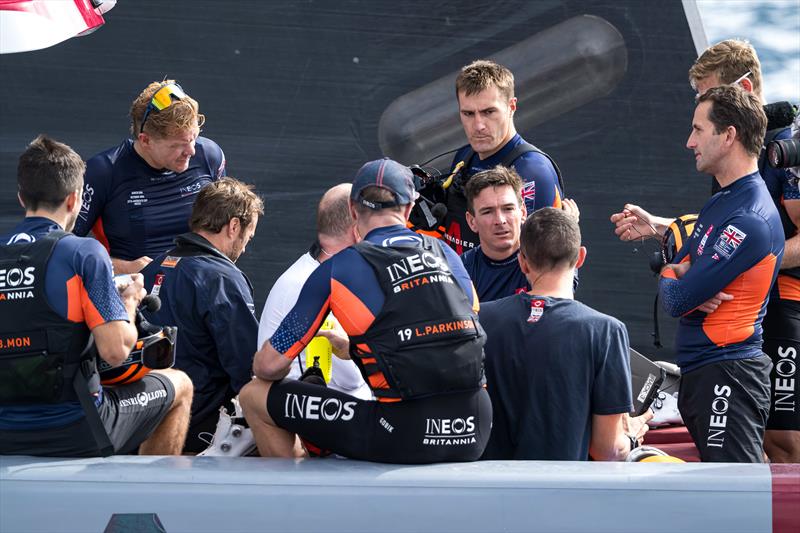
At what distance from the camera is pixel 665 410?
14.8 feet

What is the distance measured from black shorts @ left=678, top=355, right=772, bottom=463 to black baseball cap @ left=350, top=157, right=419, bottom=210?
120cm

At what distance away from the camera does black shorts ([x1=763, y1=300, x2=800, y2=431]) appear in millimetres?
3691

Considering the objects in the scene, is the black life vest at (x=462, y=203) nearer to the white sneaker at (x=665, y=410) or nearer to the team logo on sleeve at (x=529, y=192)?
the team logo on sleeve at (x=529, y=192)

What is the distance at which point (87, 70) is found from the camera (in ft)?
16.0

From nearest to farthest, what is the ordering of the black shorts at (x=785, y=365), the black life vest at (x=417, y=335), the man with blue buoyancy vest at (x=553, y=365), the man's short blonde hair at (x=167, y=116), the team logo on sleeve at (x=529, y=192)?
the black life vest at (x=417, y=335) → the man with blue buoyancy vest at (x=553, y=365) → the black shorts at (x=785, y=365) → the team logo on sleeve at (x=529, y=192) → the man's short blonde hair at (x=167, y=116)

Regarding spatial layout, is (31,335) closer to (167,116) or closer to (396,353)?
(396,353)

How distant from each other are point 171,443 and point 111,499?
67cm

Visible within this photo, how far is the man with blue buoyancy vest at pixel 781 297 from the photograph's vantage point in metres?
3.69

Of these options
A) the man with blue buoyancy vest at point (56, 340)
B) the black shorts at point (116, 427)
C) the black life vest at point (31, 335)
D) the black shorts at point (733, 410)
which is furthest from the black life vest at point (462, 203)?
the black life vest at point (31, 335)

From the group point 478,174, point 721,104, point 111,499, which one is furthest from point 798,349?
point 111,499

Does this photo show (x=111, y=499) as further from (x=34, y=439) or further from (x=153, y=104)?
(x=153, y=104)

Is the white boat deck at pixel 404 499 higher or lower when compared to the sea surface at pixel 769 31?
lower

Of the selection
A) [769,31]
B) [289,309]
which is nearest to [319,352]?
[289,309]

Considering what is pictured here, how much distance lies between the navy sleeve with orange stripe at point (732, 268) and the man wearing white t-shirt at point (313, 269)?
1092 mm
